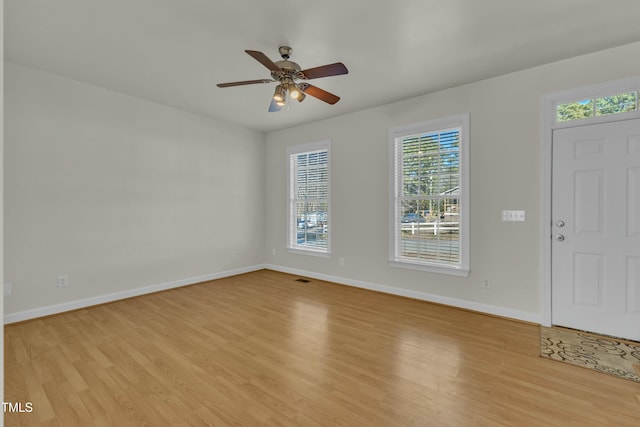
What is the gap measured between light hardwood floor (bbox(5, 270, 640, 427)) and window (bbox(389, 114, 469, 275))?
0.76 meters

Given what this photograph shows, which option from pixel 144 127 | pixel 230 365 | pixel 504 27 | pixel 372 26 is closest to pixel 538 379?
pixel 230 365

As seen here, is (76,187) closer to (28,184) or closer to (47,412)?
(28,184)

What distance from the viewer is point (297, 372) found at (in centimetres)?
242

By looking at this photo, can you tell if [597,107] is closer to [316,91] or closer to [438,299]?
[438,299]

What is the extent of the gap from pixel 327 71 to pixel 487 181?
235 centimetres

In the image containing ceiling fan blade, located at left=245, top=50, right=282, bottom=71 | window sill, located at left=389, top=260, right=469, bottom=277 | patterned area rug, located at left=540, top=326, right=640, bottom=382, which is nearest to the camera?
ceiling fan blade, located at left=245, top=50, right=282, bottom=71

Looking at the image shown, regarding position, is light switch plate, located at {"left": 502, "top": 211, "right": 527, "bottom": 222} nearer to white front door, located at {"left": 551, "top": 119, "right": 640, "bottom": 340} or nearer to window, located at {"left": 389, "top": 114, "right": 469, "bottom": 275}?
white front door, located at {"left": 551, "top": 119, "right": 640, "bottom": 340}

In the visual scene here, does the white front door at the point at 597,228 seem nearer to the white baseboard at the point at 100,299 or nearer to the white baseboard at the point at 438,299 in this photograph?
the white baseboard at the point at 438,299

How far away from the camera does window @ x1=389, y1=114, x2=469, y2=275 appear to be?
387cm

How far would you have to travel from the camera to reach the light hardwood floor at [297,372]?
196 cm

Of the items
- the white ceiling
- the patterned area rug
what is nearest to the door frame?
the patterned area rug

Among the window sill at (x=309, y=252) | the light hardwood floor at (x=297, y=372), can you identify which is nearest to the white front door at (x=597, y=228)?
the light hardwood floor at (x=297, y=372)

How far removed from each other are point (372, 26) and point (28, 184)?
13.0ft

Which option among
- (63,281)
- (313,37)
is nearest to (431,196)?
(313,37)
